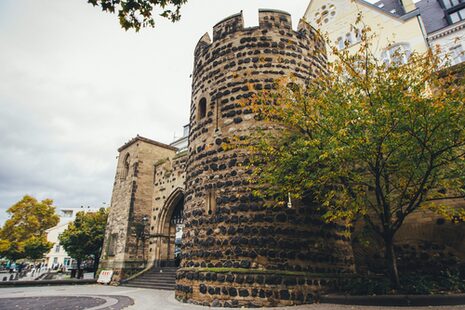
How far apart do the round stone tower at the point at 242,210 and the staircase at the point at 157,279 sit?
18.8 ft

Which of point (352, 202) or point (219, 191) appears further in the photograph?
point (219, 191)

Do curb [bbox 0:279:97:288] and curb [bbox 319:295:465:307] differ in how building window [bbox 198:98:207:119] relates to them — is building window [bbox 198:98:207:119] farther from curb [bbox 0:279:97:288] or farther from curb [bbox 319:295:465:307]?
curb [bbox 0:279:97:288]

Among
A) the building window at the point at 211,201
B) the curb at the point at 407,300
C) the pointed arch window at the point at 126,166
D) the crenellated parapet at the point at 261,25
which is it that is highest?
the crenellated parapet at the point at 261,25

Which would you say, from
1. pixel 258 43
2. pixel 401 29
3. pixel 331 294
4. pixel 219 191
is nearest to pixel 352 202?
pixel 331 294

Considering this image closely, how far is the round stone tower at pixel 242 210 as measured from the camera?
678 cm

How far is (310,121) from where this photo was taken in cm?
611

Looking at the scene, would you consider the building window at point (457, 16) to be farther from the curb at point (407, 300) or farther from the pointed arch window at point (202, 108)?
the curb at point (407, 300)

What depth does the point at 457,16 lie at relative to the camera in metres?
17.4

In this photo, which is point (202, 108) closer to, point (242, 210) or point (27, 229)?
A: point (242, 210)

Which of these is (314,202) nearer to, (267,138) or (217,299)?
(267,138)

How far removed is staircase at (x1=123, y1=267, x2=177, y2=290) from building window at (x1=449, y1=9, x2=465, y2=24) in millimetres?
22159

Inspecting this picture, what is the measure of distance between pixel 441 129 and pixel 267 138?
3681 mm

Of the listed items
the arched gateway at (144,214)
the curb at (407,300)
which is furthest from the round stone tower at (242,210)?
the arched gateway at (144,214)

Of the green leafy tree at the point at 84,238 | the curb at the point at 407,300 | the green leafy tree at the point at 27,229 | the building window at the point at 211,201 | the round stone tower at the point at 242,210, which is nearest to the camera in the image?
the curb at the point at 407,300
